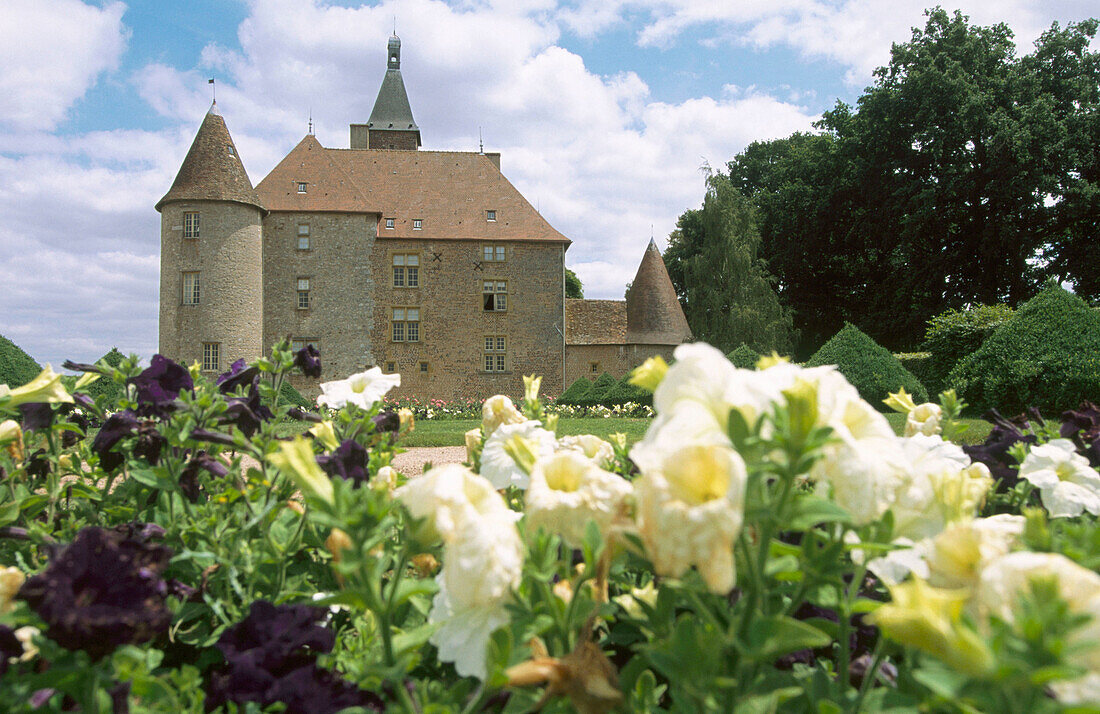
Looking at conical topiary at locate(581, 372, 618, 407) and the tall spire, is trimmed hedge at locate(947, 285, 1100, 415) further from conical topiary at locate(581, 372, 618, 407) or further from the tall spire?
the tall spire

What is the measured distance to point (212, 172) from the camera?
25.5 metres

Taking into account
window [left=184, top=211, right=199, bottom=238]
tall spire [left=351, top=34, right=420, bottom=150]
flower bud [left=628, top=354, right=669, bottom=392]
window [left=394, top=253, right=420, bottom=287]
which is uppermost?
tall spire [left=351, top=34, right=420, bottom=150]

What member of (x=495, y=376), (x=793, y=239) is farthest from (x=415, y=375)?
(x=793, y=239)

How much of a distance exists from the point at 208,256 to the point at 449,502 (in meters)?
27.4

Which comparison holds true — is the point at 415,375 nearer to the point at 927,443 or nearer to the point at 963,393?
the point at 963,393

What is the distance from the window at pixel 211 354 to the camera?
25156 mm

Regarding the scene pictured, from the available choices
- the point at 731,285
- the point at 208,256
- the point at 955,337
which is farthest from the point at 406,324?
the point at 955,337

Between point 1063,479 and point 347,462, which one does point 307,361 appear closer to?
point 347,462

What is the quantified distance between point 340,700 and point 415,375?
27622 mm

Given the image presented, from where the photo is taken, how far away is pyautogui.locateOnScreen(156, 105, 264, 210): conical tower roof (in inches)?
993

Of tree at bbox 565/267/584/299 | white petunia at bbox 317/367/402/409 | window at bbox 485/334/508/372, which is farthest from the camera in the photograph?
tree at bbox 565/267/584/299

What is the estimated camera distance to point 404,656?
909 millimetres

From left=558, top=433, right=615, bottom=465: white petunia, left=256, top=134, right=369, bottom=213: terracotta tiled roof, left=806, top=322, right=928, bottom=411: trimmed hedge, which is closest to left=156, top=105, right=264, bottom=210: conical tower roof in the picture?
left=256, top=134, right=369, bottom=213: terracotta tiled roof

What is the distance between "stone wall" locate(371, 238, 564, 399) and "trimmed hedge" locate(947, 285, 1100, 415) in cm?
1911
